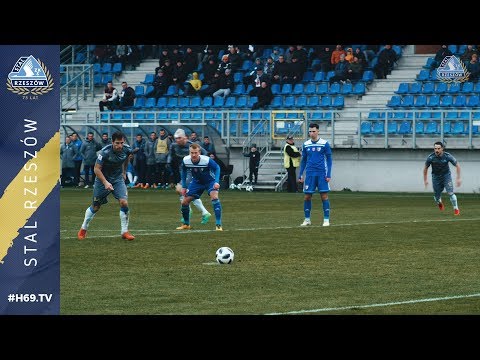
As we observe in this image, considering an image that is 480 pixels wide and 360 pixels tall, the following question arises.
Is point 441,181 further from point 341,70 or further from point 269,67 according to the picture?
point 269,67

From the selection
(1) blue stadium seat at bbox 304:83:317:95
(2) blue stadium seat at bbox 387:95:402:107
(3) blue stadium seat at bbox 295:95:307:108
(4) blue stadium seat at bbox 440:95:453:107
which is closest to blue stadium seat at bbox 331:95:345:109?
(3) blue stadium seat at bbox 295:95:307:108

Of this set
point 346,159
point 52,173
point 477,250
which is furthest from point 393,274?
point 346,159

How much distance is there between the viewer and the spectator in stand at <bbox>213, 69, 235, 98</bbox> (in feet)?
163

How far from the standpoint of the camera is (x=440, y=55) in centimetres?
4531

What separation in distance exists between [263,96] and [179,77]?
15.7 feet

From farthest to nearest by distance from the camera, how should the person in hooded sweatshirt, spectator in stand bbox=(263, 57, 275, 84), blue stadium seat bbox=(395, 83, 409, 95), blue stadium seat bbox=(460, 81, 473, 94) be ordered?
the person in hooded sweatshirt, spectator in stand bbox=(263, 57, 275, 84), blue stadium seat bbox=(395, 83, 409, 95), blue stadium seat bbox=(460, 81, 473, 94)

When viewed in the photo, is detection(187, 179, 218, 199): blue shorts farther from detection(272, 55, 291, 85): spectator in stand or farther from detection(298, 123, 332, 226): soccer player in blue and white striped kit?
detection(272, 55, 291, 85): spectator in stand

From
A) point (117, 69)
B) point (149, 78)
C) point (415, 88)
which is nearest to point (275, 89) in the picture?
point (415, 88)

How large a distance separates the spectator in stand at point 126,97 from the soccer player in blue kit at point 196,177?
1075 inches

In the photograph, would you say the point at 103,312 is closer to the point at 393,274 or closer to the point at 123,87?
the point at 393,274

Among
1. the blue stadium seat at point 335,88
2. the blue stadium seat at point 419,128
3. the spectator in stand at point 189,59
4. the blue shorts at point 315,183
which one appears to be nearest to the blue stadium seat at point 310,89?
the blue stadium seat at point 335,88

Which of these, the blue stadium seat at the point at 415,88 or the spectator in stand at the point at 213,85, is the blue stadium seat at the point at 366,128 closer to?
the blue stadium seat at the point at 415,88

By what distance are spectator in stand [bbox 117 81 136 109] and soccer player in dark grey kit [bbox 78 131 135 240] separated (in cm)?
3010
